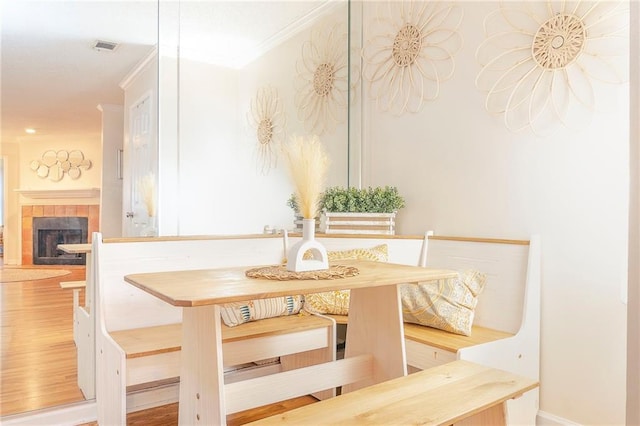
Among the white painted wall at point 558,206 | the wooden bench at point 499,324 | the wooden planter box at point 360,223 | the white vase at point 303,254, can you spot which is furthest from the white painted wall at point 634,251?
the wooden planter box at point 360,223

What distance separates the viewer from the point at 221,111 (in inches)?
104

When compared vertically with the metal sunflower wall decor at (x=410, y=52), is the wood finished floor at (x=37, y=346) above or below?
below

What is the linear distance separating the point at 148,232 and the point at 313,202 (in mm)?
1056

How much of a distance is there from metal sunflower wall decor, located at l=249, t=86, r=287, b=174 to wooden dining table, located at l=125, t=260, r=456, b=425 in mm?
1072

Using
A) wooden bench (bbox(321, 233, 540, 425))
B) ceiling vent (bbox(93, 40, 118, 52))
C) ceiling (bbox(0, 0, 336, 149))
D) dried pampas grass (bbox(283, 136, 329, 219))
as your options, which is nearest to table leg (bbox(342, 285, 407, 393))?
wooden bench (bbox(321, 233, 540, 425))

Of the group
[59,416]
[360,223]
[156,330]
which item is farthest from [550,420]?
[59,416]

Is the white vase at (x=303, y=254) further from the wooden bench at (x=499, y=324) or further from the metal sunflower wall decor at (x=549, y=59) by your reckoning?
the metal sunflower wall decor at (x=549, y=59)

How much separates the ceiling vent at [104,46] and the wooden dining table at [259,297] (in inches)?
→ 51.4

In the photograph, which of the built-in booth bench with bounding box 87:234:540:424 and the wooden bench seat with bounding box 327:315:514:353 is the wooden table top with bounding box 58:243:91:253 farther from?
the wooden bench seat with bounding box 327:315:514:353

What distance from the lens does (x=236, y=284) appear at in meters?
1.38

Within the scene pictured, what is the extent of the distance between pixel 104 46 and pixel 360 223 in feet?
5.32

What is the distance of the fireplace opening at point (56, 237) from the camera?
2.08 m

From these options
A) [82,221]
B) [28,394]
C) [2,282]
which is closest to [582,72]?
[82,221]

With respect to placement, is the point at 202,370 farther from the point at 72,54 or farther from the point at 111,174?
the point at 72,54
